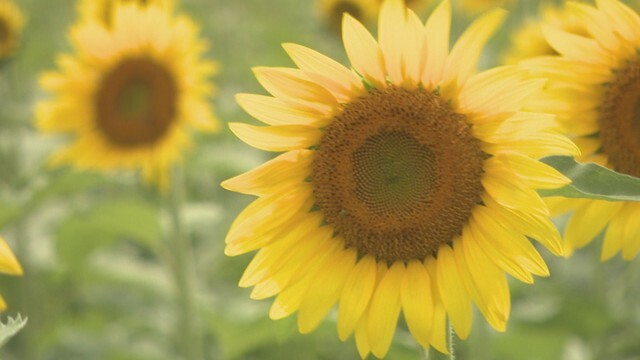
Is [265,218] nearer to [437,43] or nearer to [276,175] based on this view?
[276,175]

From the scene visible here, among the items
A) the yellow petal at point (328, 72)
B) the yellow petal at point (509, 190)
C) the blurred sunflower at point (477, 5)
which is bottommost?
the blurred sunflower at point (477, 5)

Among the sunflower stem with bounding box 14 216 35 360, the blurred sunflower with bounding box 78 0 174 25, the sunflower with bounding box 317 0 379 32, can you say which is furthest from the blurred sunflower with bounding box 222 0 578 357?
the sunflower with bounding box 317 0 379 32

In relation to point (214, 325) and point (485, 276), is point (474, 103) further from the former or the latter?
point (214, 325)

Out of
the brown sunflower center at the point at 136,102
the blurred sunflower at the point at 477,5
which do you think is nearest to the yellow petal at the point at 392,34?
the brown sunflower center at the point at 136,102

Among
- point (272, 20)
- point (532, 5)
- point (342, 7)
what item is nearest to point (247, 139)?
point (342, 7)

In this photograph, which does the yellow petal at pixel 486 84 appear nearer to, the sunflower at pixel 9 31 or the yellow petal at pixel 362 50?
the yellow petal at pixel 362 50

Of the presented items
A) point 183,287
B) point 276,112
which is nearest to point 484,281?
point 276,112
